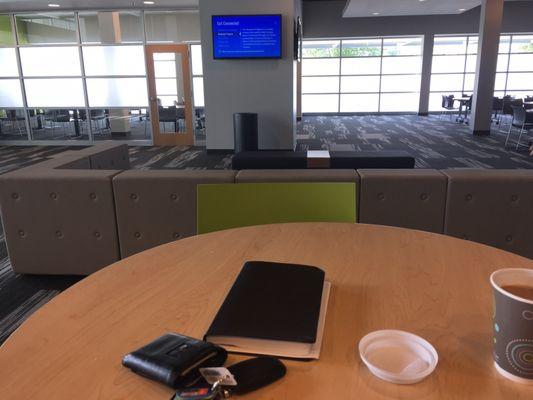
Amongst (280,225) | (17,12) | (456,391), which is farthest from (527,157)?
(17,12)

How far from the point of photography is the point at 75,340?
90cm

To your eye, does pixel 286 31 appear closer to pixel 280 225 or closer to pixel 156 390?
pixel 280 225

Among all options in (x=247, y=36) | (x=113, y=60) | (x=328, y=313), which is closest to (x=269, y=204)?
(x=328, y=313)

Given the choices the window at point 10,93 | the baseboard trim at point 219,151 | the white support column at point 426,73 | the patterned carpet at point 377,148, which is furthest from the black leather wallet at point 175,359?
the white support column at point 426,73

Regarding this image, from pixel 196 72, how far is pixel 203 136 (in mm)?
1328

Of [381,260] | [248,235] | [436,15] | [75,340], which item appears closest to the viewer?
[75,340]

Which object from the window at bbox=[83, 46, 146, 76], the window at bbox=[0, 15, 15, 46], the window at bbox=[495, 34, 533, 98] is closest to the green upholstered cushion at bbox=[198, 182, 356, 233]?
the window at bbox=[83, 46, 146, 76]

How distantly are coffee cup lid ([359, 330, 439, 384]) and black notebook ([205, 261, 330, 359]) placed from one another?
0.10 m

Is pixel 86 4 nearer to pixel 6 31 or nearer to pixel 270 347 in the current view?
pixel 6 31

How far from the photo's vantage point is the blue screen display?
7195mm

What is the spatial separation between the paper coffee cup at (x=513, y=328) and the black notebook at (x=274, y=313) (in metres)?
0.32

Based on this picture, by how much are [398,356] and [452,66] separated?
1514 centimetres

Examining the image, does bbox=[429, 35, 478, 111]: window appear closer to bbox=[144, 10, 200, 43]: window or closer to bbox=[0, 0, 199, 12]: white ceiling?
bbox=[144, 10, 200, 43]: window

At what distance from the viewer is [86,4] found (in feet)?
28.9
